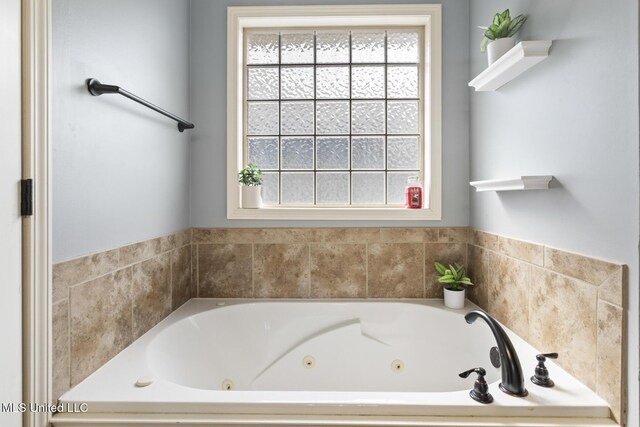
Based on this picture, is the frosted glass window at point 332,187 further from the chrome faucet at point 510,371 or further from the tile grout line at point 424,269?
the chrome faucet at point 510,371

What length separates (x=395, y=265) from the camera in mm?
1958

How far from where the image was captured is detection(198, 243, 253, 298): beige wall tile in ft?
6.50

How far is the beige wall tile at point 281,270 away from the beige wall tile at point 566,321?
112cm

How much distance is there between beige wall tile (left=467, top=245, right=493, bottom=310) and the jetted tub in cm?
18

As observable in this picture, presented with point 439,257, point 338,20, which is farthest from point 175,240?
point 338,20

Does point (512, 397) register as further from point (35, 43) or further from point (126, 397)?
point (35, 43)

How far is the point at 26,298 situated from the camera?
906mm

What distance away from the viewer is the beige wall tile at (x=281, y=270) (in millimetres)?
1970

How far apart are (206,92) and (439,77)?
1339 millimetres

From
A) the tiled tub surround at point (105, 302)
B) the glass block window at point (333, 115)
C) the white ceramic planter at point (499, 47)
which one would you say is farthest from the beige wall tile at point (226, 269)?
the white ceramic planter at point (499, 47)

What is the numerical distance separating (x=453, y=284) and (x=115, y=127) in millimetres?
1739

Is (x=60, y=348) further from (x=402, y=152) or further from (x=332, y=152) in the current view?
(x=402, y=152)

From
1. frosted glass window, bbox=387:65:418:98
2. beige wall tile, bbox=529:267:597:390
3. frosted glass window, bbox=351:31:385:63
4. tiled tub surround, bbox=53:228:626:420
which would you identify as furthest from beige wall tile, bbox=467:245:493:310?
frosted glass window, bbox=351:31:385:63

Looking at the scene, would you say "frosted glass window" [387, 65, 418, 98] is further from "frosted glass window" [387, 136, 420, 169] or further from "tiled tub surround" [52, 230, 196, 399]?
"tiled tub surround" [52, 230, 196, 399]
